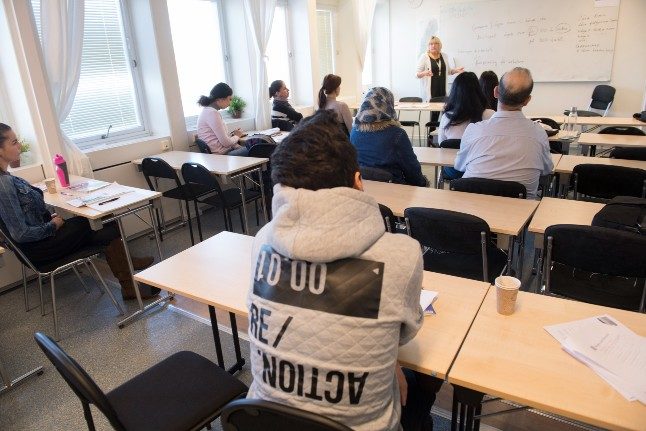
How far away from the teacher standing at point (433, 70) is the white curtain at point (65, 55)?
4.76 meters

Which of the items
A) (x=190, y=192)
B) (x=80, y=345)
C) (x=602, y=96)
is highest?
(x=602, y=96)

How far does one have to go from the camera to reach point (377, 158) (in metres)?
2.96

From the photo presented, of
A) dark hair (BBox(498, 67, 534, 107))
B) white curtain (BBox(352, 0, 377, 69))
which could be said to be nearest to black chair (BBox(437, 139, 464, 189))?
dark hair (BBox(498, 67, 534, 107))

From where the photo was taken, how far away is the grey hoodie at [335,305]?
0.96m

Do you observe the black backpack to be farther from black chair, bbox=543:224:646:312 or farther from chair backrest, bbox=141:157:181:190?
chair backrest, bbox=141:157:181:190

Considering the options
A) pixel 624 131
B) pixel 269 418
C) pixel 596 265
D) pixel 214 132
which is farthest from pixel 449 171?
pixel 269 418

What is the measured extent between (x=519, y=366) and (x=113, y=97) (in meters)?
4.42

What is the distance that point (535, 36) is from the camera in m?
6.52

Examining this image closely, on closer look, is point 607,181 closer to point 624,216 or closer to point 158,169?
point 624,216

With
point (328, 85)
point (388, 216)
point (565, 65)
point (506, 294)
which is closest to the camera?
point (506, 294)

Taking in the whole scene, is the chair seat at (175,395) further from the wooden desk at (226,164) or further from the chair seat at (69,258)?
the wooden desk at (226,164)

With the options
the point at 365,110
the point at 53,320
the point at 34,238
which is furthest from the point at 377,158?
the point at 53,320

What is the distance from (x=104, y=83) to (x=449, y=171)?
3.37 meters

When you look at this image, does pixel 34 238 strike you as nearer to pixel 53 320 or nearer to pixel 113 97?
pixel 53 320
